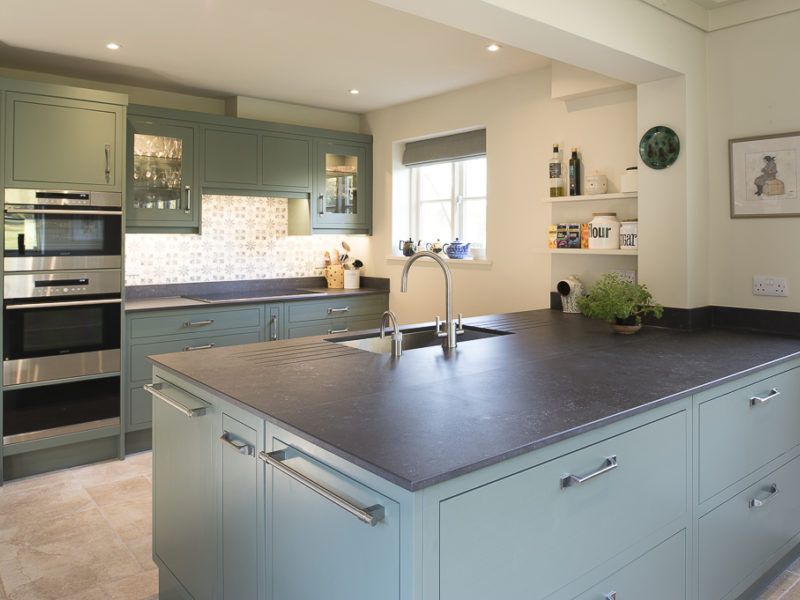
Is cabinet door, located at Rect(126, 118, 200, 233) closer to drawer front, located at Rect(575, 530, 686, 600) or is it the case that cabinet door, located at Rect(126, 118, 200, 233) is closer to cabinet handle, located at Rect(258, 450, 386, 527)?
cabinet handle, located at Rect(258, 450, 386, 527)

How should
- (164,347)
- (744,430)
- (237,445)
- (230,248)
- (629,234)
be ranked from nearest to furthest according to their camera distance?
(237,445) → (744,430) → (629,234) → (164,347) → (230,248)

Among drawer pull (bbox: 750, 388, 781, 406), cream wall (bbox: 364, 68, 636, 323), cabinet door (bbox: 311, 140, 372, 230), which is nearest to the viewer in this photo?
drawer pull (bbox: 750, 388, 781, 406)

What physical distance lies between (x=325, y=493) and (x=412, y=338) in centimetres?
168

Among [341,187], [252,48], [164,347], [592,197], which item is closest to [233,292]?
[164,347]

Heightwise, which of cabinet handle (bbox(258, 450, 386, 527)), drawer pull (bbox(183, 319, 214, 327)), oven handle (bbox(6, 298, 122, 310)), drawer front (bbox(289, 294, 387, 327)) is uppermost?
oven handle (bbox(6, 298, 122, 310))

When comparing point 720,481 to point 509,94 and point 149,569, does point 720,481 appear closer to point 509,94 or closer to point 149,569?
point 149,569

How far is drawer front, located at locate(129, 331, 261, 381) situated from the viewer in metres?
3.74

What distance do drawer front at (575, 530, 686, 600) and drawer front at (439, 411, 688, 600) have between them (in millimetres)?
68

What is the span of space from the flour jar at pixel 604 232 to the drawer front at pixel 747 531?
1.35m

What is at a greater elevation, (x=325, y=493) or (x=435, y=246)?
(x=435, y=246)

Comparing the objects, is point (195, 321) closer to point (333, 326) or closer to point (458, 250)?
point (333, 326)

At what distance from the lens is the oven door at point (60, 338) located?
10.8 feet

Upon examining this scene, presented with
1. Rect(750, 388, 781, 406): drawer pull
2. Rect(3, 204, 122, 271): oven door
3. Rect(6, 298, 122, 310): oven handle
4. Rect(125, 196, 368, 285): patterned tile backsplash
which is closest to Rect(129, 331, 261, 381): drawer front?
Rect(6, 298, 122, 310): oven handle

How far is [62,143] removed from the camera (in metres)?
3.39
